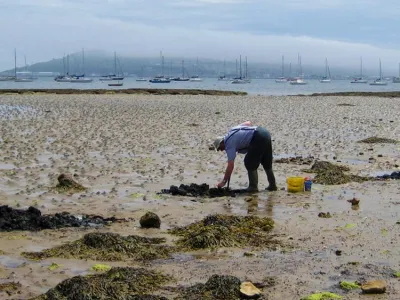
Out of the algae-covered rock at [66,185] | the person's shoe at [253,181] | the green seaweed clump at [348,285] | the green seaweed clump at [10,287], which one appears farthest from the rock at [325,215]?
the green seaweed clump at [10,287]

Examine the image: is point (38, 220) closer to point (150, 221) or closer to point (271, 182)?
point (150, 221)

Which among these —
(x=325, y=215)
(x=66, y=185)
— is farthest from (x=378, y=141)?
(x=66, y=185)

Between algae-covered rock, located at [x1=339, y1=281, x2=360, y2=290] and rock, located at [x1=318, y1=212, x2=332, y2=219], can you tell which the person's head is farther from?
algae-covered rock, located at [x1=339, y1=281, x2=360, y2=290]

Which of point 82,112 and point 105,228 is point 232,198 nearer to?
point 105,228

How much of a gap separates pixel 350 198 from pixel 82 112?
1032 inches

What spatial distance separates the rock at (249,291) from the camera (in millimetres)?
6758

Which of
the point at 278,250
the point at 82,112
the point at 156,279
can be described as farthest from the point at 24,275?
the point at 82,112

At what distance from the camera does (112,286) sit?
22.9 ft

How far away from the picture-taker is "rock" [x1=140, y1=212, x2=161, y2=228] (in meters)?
9.88

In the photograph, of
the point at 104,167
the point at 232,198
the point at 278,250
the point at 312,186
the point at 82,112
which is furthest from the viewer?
the point at 82,112

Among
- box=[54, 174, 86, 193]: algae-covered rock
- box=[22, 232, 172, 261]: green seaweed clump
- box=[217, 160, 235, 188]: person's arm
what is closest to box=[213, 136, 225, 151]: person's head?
box=[217, 160, 235, 188]: person's arm

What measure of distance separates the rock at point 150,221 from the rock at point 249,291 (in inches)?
125

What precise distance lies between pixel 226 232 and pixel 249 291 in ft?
7.93

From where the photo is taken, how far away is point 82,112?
36.6 m
